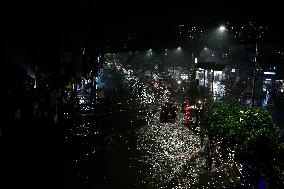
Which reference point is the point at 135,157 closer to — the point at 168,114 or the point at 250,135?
the point at 250,135

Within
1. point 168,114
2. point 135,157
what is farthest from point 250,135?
point 168,114

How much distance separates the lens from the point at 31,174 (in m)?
13.3

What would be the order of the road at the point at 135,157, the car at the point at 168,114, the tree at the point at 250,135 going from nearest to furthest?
Result: the tree at the point at 250,135 < the road at the point at 135,157 < the car at the point at 168,114

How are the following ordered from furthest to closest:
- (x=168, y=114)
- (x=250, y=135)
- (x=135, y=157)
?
(x=168, y=114) < (x=135, y=157) < (x=250, y=135)

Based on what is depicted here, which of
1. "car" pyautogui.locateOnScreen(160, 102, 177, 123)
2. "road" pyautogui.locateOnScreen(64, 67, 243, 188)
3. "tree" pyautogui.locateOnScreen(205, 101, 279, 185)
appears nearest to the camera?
"tree" pyautogui.locateOnScreen(205, 101, 279, 185)

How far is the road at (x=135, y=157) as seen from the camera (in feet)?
43.8

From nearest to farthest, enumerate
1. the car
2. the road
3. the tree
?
the tree < the road < the car

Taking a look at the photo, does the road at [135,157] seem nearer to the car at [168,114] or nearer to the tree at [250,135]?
the tree at [250,135]

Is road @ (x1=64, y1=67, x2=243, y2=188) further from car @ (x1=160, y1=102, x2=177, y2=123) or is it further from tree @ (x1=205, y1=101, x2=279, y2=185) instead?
car @ (x1=160, y1=102, x2=177, y2=123)

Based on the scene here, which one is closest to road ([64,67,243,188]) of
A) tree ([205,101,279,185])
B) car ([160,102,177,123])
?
tree ([205,101,279,185])

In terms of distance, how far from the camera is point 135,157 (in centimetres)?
1709

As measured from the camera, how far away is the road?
1335 centimetres

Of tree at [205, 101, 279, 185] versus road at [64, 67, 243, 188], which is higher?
tree at [205, 101, 279, 185]

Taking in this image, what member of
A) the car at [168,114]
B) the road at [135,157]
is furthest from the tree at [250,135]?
the car at [168,114]
